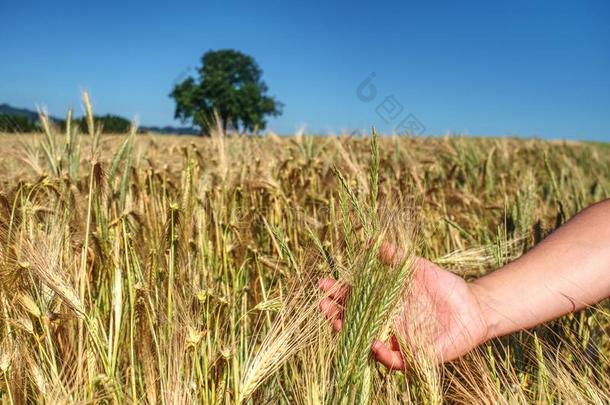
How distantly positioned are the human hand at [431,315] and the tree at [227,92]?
120 feet

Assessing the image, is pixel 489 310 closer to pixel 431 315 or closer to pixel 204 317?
pixel 431 315

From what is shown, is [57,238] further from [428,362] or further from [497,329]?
[497,329]

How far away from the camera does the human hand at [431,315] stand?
3.36 ft

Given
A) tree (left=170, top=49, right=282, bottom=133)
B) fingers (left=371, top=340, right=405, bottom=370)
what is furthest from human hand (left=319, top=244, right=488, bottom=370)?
tree (left=170, top=49, right=282, bottom=133)

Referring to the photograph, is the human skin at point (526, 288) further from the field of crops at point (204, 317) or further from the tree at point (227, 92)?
the tree at point (227, 92)

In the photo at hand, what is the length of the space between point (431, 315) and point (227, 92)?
3879 cm

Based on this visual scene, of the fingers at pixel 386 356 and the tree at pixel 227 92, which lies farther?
the tree at pixel 227 92

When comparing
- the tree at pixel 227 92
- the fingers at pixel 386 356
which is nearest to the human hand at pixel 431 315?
the fingers at pixel 386 356

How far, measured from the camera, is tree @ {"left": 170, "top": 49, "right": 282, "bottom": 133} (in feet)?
127

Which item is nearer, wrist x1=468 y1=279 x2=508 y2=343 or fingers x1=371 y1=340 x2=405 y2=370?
fingers x1=371 y1=340 x2=405 y2=370

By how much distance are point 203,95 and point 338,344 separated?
40209 millimetres

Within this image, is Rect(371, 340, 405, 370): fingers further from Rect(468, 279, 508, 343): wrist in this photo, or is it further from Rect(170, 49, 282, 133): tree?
Rect(170, 49, 282, 133): tree

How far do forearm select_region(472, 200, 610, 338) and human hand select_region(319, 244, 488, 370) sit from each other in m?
0.05

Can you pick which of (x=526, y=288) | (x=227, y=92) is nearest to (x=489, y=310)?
(x=526, y=288)
